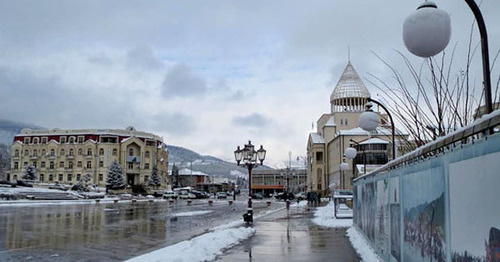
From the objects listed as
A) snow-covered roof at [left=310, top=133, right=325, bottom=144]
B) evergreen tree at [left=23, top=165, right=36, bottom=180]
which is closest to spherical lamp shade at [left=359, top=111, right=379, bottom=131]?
snow-covered roof at [left=310, top=133, right=325, bottom=144]

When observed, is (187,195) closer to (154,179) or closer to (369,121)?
(154,179)

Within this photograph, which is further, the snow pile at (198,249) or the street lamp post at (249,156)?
the street lamp post at (249,156)

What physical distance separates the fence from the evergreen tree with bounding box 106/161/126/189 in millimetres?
82514

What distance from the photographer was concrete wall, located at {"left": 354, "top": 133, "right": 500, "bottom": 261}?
363cm

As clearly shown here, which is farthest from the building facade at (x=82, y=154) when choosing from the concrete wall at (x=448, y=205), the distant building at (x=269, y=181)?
the concrete wall at (x=448, y=205)

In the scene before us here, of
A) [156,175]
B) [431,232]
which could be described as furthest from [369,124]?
[156,175]

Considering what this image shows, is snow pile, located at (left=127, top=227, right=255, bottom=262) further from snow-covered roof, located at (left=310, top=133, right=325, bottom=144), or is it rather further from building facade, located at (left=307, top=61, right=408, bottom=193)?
snow-covered roof, located at (left=310, top=133, right=325, bottom=144)

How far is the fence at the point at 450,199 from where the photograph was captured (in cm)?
361

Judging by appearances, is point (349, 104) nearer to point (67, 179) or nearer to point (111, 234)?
point (67, 179)

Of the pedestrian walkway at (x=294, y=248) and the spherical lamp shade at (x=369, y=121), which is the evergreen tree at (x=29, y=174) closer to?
the pedestrian walkway at (x=294, y=248)

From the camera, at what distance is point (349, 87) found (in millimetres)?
85250

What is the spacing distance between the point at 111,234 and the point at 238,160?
25.2ft

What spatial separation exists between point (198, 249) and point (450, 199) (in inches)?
338

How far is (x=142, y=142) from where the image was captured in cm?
9919
